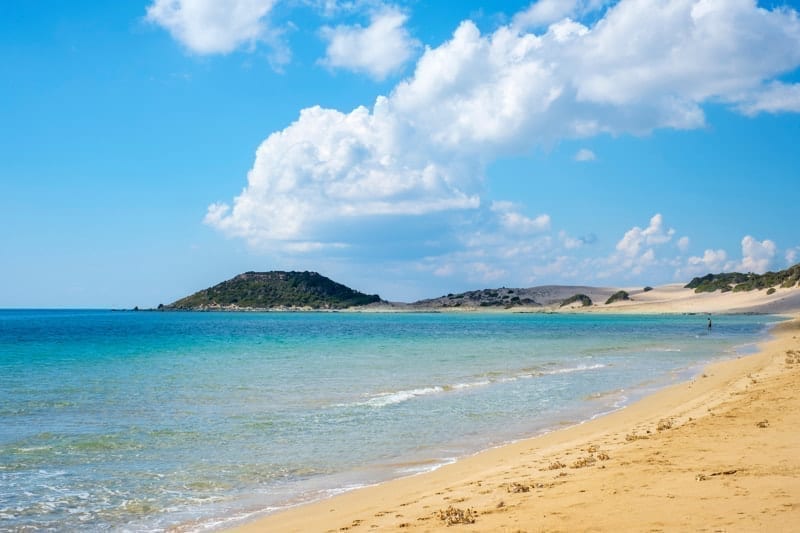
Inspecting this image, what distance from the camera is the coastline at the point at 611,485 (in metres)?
7.46

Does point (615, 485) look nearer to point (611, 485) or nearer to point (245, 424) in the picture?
point (611, 485)

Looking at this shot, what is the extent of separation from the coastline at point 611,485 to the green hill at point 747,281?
14694 cm

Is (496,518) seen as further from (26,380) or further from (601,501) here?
(26,380)

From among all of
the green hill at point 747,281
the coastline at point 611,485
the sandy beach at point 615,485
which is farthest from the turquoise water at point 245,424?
the green hill at point 747,281

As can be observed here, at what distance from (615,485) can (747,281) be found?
17822 centimetres

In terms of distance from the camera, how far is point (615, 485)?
29.8 feet

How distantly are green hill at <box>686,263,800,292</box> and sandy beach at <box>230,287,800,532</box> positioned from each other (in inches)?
5767

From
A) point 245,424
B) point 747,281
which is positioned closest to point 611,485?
point 245,424

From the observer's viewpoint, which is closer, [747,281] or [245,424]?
[245,424]

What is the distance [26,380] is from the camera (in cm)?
2834

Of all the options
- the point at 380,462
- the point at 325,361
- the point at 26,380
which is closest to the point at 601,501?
the point at 380,462

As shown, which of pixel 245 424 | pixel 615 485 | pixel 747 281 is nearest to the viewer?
pixel 615 485

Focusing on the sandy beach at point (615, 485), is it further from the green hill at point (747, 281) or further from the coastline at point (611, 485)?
the green hill at point (747, 281)

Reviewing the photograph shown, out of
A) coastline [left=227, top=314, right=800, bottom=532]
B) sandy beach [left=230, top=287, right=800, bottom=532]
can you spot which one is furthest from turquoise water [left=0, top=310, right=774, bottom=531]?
sandy beach [left=230, top=287, right=800, bottom=532]
